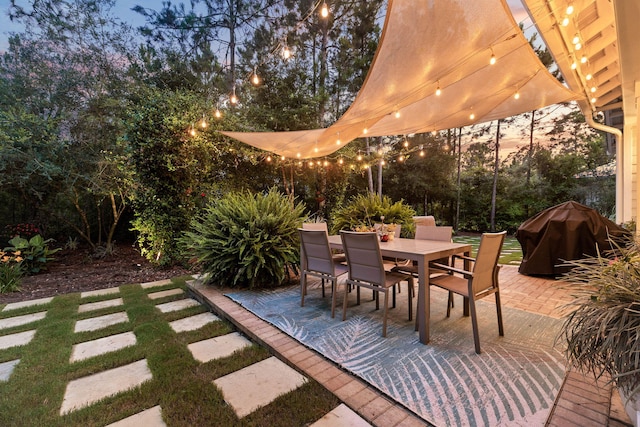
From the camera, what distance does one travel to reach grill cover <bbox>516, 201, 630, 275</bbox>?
150 inches

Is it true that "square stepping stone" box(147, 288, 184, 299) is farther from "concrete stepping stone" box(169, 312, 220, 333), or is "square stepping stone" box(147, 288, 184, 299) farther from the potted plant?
the potted plant

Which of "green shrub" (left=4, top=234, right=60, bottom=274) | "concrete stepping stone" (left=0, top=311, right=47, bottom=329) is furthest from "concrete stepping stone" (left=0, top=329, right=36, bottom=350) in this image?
"green shrub" (left=4, top=234, right=60, bottom=274)

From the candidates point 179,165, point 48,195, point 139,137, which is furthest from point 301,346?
point 48,195

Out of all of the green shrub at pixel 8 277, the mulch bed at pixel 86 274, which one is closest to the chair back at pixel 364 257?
the mulch bed at pixel 86 274

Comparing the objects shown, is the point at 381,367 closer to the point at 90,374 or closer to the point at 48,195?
the point at 90,374

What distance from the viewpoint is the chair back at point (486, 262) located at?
2185mm

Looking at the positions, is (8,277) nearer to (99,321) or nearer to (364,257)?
(99,321)

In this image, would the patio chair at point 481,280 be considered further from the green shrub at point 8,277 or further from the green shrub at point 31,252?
the green shrub at point 31,252

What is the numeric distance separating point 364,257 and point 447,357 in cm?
97

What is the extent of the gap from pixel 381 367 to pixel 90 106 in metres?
6.99

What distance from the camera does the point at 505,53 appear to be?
265 cm

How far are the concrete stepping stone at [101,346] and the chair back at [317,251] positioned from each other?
1759 mm

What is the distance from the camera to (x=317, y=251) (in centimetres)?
303

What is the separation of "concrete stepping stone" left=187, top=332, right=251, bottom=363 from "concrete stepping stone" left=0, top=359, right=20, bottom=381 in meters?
1.15
